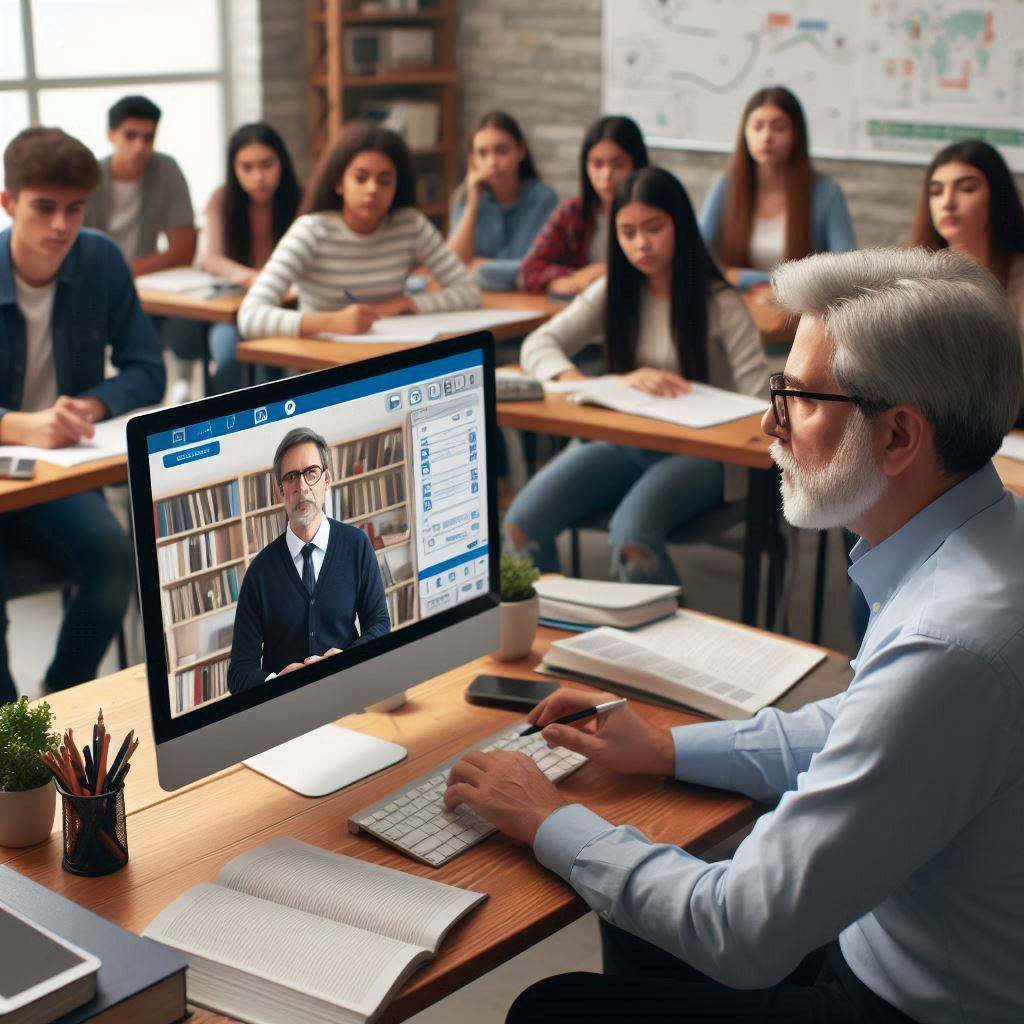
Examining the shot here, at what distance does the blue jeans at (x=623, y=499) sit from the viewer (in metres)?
3.18

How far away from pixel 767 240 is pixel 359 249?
1502 millimetres

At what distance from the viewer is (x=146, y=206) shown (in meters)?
5.23

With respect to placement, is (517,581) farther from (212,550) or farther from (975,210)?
(975,210)

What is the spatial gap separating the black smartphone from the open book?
407 mm

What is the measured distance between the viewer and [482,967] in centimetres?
127

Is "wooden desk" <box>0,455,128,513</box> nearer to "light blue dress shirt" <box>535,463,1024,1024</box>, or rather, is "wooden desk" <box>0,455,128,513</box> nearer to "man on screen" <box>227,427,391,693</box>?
"man on screen" <box>227,427,391,693</box>

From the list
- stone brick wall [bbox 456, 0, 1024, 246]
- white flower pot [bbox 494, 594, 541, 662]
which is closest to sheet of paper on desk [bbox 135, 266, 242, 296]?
stone brick wall [bbox 456, 0, 1024, 246]

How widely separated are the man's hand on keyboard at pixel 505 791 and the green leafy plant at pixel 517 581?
0.37 metres

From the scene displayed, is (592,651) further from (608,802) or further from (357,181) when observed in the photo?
(357,181)

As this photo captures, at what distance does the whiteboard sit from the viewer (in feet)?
18.3

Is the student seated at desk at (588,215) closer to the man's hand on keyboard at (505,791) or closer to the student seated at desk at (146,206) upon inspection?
the student seated at desk at (146,206)

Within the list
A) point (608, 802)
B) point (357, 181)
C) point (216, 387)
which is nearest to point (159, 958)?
point (608, 802)

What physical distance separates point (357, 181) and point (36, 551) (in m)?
1.74

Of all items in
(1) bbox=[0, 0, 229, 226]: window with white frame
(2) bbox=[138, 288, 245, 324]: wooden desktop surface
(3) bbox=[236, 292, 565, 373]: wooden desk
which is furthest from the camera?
(1) bbox=[0, 0, 229, 226]: window with white frame
